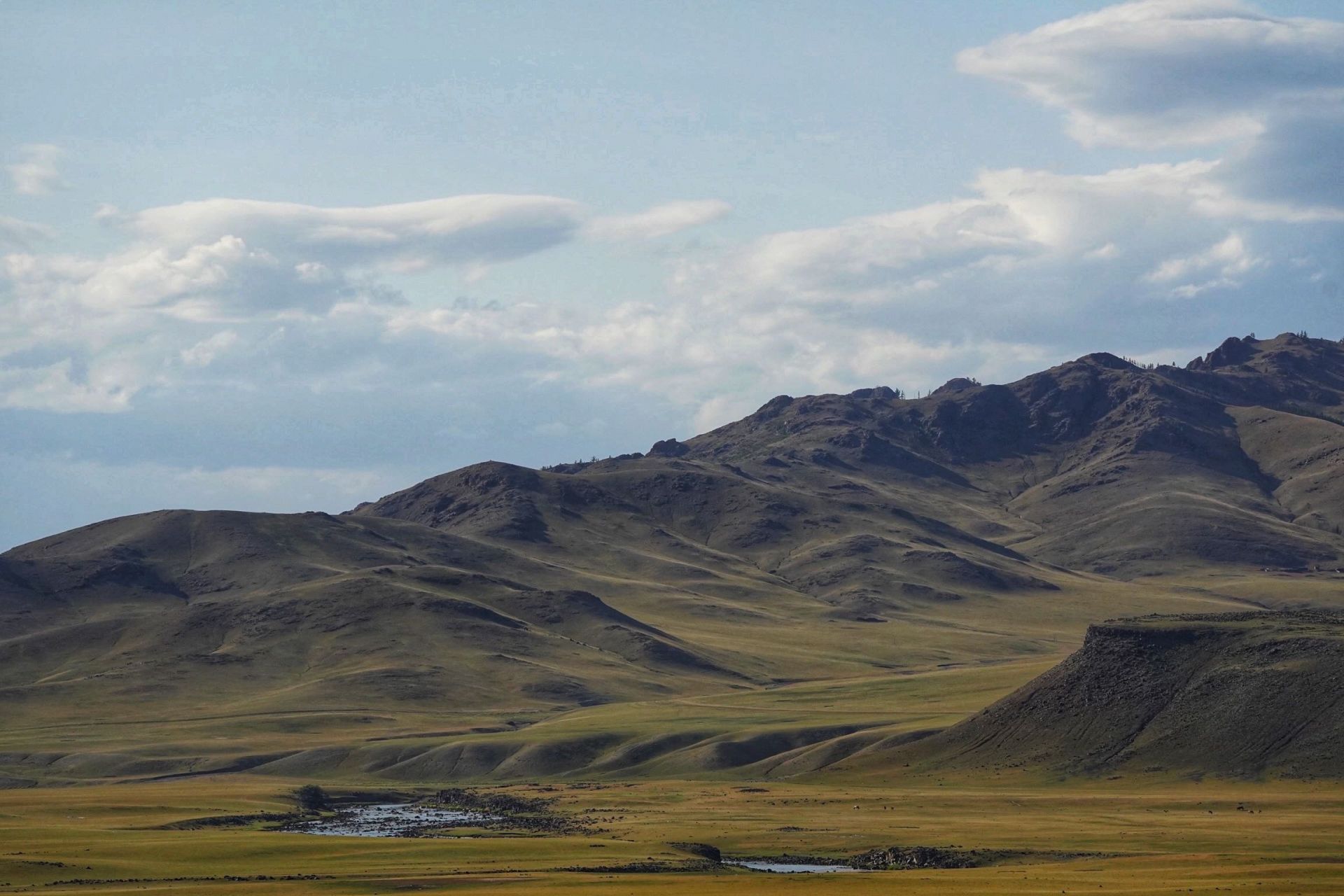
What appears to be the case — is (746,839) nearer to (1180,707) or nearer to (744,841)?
(744,841)

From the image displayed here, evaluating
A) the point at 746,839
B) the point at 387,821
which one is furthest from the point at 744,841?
the point at 387,821

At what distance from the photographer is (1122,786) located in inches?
5453

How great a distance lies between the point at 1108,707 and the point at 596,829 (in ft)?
179

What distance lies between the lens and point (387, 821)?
139875mm

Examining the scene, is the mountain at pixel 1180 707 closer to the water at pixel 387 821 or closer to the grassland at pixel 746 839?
the grassland at pixel 746 839

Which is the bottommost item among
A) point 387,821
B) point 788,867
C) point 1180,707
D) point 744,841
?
point 788,867

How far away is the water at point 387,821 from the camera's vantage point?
129 metres

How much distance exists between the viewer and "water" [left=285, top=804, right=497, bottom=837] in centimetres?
12945

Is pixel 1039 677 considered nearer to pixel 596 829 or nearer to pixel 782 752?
pixel 782 752

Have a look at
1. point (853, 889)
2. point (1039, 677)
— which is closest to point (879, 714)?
point (1039, 677)

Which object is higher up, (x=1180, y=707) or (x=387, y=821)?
(x=387, y=821)

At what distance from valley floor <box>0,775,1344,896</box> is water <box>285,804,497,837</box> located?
6174 millimetres

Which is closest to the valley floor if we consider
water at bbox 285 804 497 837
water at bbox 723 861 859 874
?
water at bbox 723 861 859 874

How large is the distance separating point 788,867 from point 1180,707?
55.9 meters
